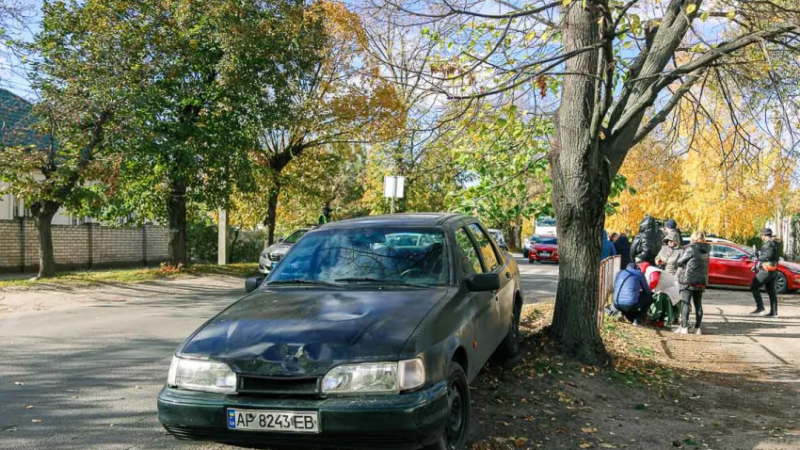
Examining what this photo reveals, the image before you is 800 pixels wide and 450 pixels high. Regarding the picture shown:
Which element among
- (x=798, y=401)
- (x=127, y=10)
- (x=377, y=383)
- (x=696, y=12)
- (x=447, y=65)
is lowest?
(x=798, y=401)

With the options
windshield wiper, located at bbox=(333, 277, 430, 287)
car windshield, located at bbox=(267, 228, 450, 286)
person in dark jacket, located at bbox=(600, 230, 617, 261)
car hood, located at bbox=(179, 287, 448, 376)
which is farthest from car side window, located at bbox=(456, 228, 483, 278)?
person in dark jacket, located at bbox=(600, 230, 617, 261)

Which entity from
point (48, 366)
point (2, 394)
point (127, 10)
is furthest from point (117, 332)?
point (127, 10)

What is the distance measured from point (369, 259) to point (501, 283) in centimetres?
175

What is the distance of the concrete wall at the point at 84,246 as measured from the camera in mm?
19062

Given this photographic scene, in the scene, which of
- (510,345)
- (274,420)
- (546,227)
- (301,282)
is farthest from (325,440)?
(546,227)

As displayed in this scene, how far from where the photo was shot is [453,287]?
4.87m

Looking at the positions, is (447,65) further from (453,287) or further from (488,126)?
(453,287)

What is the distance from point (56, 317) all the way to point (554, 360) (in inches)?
331

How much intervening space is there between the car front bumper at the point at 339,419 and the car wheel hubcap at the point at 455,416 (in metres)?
0.37

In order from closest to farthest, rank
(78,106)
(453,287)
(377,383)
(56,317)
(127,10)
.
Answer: (377,383)
(453,287)
(56,317)
(78,106)
(127,10)

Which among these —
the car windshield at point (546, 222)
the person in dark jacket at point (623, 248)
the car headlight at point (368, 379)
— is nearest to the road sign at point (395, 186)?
the person in dark jacket at point (623, 248)

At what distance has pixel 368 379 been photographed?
3.65m

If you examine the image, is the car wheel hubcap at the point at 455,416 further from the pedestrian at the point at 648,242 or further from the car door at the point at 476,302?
the pedestrian at the point at 648,242

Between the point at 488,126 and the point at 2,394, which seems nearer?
the point at 2,394
